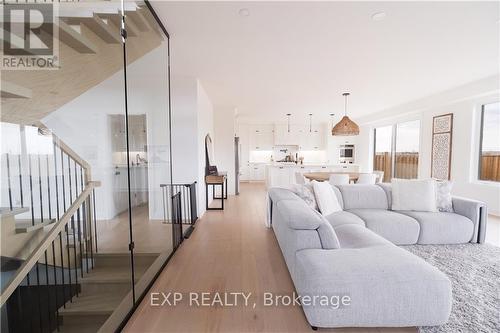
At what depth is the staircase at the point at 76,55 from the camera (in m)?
1.91

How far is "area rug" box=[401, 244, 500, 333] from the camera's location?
1700 mm

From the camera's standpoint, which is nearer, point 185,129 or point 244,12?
point 244,12

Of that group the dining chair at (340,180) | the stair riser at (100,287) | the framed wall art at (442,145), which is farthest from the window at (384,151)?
the stair riser at (100,287)

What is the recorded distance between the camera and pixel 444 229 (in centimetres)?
305

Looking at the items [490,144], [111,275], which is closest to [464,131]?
[490,144]

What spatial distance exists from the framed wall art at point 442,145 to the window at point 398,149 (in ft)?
2.51

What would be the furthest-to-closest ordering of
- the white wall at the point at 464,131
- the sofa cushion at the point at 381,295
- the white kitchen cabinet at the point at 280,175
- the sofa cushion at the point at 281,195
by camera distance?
the white kitchen cabinet at the point at 280,175, the white wall at the point at 464,131, the sofa cushion at the point at 281,195, the sofa cushion at the point at 381,295

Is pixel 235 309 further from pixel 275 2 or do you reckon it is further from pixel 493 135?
pixel 493 135

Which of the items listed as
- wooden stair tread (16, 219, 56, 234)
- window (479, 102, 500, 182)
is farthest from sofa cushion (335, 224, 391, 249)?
window (479, 102, 500, 182)

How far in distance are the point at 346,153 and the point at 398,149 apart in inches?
95.9

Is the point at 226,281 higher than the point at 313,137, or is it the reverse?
the point at 313,137

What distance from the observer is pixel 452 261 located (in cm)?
263

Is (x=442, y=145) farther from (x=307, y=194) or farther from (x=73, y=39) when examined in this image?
(x=73, y=39)

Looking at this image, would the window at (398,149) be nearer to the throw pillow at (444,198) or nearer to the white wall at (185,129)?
the throw pillow at (444,198)
